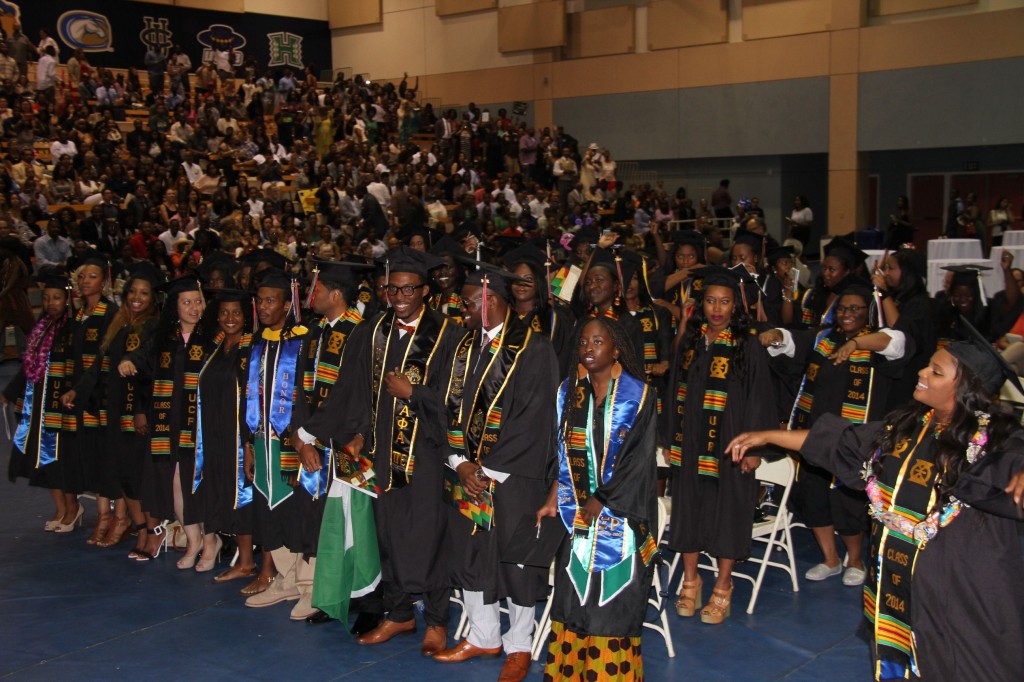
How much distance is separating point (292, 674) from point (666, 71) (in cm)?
2176

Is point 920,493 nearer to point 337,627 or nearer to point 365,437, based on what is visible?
point 365,437

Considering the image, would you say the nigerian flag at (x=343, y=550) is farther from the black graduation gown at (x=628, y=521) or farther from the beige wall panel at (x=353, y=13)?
the beige wall panel at (x=353, y=13)

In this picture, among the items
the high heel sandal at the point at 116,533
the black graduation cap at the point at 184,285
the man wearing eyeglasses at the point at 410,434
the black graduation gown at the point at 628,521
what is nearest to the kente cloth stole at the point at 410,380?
the man wearing eyeglasses at the point at 410,434

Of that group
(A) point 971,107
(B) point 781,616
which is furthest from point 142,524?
(A) point 971,107

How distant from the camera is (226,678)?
523 centimetres

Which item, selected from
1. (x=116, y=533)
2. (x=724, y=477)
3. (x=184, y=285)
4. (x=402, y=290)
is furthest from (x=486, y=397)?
(x=116, y=533)

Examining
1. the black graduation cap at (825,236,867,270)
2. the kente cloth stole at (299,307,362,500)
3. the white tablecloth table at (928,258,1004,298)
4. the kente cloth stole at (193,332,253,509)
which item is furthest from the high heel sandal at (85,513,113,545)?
the white tablecloth table at (928,258,1004,298)

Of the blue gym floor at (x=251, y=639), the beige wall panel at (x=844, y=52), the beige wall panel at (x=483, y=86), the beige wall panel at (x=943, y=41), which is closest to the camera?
the blue gym floor at (x=251, y=639)

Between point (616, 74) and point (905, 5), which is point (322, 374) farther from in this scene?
point (616, 74)

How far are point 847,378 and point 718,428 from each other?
3.84 ft

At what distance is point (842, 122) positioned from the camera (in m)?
22.5

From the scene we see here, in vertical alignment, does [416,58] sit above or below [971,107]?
above

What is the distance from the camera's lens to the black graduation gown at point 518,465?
5.00 m

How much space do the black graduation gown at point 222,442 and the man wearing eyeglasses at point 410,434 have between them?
125 centimetres
